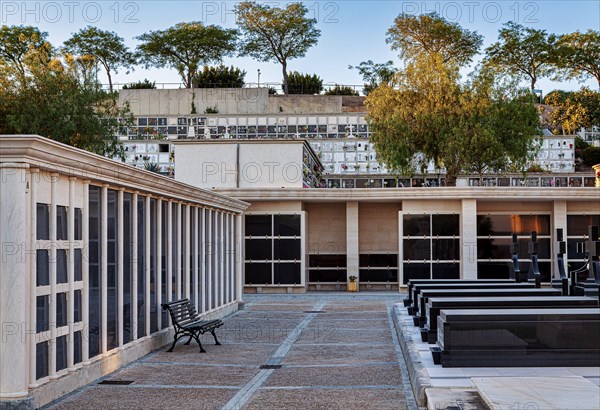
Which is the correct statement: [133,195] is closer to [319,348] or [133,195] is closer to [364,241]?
[319,348]

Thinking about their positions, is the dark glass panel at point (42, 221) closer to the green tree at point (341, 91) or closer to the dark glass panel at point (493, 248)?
the dark glass panel at point (493, 248)

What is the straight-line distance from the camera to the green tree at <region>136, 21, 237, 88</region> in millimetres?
101438

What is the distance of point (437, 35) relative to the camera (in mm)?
93312

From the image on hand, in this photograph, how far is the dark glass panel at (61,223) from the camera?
11384mm

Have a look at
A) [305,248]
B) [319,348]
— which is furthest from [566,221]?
[319,348]

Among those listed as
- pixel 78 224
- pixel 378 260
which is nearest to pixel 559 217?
pixel 378 260

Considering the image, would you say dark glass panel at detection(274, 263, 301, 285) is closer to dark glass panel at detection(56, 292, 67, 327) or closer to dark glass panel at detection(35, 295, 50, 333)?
dark glass panel at detection(56, 292, 67, 327)

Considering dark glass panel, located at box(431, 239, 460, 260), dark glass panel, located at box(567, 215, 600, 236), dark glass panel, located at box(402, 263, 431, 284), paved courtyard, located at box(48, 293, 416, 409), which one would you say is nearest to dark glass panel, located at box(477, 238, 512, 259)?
dark glass panel, located at box(431, 239, 460, 260)

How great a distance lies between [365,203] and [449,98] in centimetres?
1417

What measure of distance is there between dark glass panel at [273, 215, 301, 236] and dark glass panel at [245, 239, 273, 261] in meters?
0.53

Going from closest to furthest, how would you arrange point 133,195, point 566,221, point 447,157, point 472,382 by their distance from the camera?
point 472,382 < point 133,195 < point 566,221 < point 447,157

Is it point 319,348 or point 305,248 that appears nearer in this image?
point 319,348

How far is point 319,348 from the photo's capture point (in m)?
16.2

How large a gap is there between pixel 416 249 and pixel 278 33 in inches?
2797
